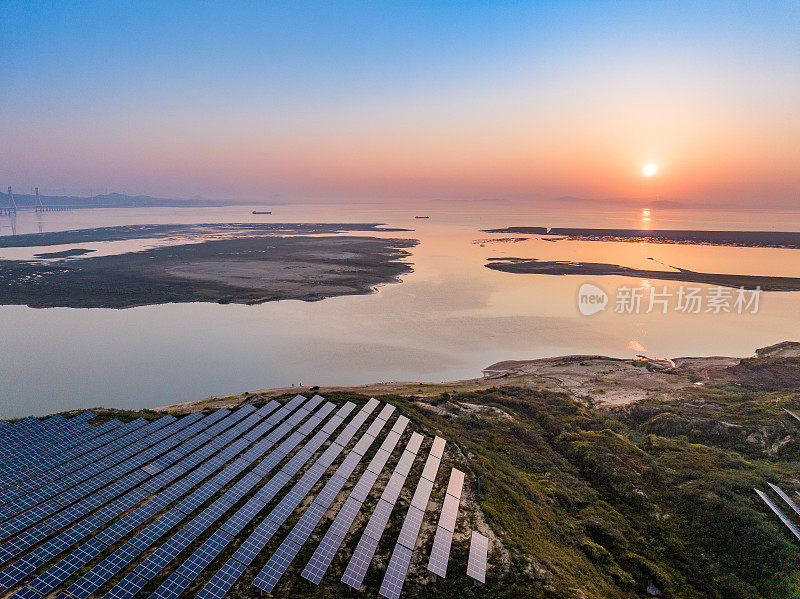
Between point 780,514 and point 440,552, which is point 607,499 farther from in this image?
point 440,552

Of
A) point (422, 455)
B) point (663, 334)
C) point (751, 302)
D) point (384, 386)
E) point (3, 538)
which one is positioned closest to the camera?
point (3, 538)

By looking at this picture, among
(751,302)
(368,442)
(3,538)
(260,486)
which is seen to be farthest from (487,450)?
(751,302)

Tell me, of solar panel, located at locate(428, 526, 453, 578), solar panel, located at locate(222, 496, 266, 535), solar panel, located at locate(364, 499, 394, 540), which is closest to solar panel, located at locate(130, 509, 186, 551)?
solar panel, located at locate(222, 496, 266, 535)

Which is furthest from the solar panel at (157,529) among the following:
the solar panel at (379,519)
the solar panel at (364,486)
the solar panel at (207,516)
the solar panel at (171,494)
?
the solar panel at (379,519)

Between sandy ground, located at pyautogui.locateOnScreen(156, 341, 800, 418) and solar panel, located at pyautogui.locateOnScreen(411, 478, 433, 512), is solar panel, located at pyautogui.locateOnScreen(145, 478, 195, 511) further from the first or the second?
sandy ground, located at pyautogui.locateOnScreen(156, 341, 800, 418)

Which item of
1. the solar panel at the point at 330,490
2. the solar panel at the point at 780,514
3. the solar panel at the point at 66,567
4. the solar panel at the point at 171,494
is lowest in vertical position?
the solar panel at the point at 780,514

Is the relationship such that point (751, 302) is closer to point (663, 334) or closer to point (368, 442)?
point (663, 334)

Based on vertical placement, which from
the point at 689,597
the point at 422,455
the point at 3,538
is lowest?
the point at 689,597

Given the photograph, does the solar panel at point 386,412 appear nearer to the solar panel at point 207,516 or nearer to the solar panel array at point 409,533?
the solar panel array at point 409,533
